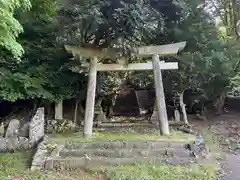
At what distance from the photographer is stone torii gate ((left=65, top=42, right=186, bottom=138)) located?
826 centimetres

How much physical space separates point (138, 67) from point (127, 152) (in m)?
2.91

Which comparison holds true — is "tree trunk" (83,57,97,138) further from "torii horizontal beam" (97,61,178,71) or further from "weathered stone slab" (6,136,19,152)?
"weathered stone slab" (6,136,19,152)

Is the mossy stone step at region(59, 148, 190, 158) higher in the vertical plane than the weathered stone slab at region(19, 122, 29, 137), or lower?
lower

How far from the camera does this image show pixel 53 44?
962cm

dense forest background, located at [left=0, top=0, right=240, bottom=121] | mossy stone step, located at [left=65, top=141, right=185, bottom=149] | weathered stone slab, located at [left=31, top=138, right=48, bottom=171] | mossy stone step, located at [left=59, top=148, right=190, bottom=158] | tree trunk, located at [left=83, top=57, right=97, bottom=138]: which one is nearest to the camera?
weathered stone slab, located at [left=31, top=138, right=48, bottom=171]

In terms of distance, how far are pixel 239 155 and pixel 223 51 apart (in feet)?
14.1

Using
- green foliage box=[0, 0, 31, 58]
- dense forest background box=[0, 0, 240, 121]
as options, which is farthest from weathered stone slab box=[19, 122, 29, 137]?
green foliage box=[0, 0, 31, 58]

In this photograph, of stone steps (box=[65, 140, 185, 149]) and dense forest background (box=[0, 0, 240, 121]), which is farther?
dense forest background (box=[0, 0, 240, 121])

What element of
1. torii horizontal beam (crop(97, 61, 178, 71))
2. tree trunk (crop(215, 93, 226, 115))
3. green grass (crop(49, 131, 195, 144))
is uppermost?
torii horizontal beam (crop(97, 61, 178, 71))

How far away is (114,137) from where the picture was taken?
8102 millimetres

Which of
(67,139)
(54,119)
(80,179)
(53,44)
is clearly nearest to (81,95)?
(54,119)

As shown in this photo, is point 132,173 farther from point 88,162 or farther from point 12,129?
point 12,129

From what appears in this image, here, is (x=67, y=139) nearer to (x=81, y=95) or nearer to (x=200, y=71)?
(x=81, y=95)

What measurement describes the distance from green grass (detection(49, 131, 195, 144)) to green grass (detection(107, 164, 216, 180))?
1.66 meters
